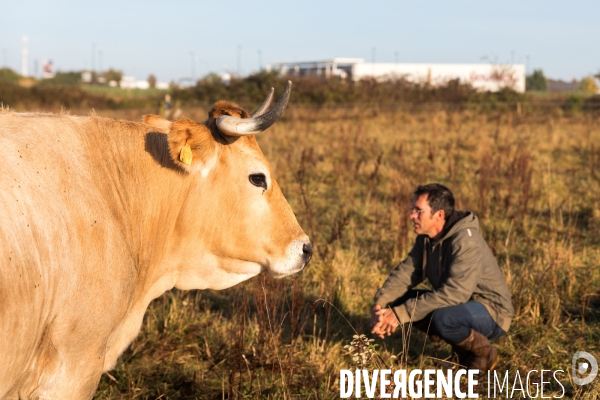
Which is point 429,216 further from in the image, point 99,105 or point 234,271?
point 99,105

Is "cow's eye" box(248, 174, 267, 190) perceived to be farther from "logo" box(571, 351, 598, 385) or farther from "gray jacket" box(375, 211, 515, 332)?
"logo" box(571, 351, 598, 385)

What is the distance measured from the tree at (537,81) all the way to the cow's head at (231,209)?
2325 inches

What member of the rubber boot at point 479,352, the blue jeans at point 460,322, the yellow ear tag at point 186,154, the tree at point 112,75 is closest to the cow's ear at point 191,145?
the yellow ear tag at point 186,154

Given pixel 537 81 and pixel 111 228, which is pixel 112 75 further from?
pixel 111 228

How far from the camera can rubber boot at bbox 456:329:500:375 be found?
4.75 m

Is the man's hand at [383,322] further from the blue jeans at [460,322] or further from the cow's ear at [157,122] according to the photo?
the cow's ear at [157,122]

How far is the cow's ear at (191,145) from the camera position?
3.58 meters

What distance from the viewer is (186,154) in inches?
141

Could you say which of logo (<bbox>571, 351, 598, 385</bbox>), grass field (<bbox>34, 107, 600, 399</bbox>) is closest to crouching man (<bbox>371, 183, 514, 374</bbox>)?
grass field (<bbox>34, 107, 600, 399</bbox>)

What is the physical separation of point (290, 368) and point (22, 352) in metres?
1.79

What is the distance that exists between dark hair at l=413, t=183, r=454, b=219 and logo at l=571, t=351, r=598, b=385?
1313 millimetres

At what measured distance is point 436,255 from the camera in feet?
16.8

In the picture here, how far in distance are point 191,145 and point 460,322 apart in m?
2.26

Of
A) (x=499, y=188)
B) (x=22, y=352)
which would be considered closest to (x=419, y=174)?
(x=499, y=188)
